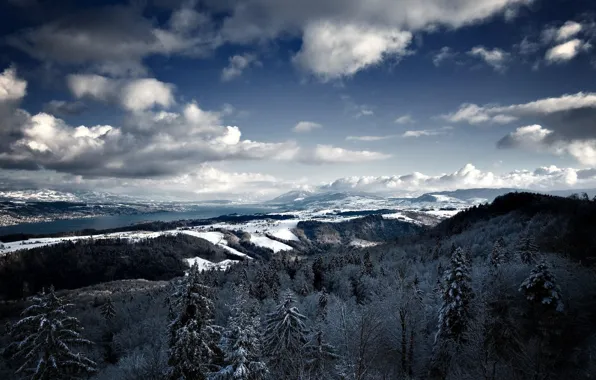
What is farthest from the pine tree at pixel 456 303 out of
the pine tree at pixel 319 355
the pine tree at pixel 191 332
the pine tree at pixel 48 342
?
the pine tree at pixel 48 342

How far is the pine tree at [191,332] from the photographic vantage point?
26.2 meters

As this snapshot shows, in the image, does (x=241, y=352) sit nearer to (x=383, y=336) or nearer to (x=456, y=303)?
(x=383, y=336)

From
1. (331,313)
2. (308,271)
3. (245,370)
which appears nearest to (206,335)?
(245,370)

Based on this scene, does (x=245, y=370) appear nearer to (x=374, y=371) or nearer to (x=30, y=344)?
(x=374, y=371)

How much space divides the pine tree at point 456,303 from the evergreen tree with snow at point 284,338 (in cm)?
1527

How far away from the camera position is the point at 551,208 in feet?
387

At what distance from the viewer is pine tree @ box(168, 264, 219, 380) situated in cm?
2617

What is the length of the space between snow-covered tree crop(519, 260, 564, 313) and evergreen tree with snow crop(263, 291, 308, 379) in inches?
903

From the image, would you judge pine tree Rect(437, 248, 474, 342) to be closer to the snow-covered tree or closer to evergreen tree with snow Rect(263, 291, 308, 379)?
the snow-covered tree

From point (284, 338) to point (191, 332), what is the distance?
41.6 feet

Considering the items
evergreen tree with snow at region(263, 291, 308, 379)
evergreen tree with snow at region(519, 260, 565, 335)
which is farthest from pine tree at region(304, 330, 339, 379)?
evergreen tree with snow at region(519, 260, 565, 335)

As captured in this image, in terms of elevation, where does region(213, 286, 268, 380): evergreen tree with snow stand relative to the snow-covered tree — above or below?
below

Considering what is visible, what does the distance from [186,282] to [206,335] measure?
5.14 m

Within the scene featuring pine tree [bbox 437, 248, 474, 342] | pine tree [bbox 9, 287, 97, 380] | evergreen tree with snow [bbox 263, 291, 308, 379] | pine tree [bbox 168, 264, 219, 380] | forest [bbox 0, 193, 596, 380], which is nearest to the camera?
pine tree [bbox 9, 287, 97, 380]
